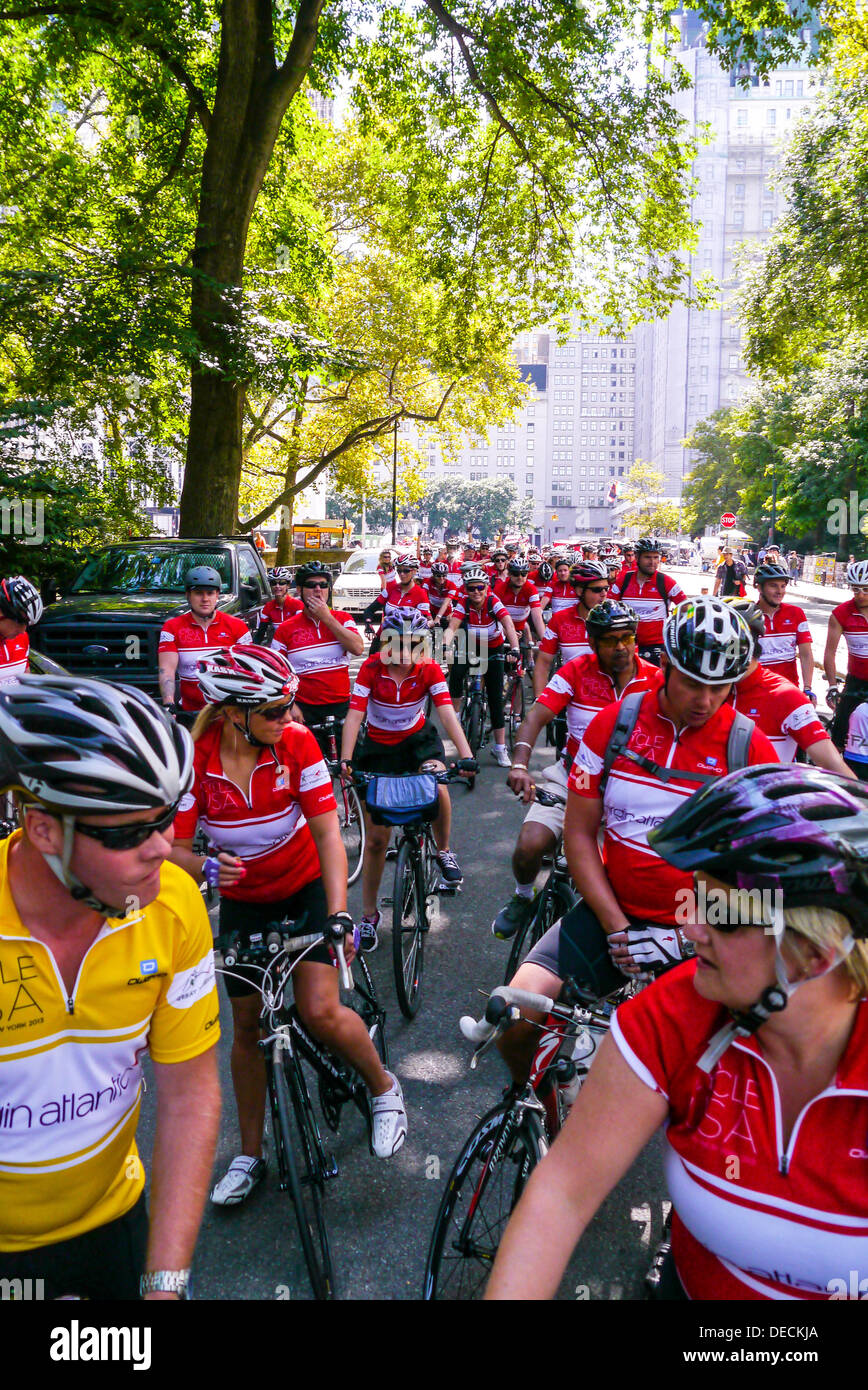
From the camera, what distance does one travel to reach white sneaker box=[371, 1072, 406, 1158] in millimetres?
3711

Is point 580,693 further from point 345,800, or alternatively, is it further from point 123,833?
point 123,833

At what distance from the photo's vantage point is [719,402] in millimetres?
141125

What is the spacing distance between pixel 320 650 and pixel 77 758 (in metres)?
6.14

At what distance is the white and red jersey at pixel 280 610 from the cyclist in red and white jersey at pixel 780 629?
14.0 ft

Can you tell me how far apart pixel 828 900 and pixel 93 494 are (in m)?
14.8

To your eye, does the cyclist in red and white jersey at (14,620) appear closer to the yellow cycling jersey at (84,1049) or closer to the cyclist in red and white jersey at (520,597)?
the yellow cycling jersey at (84,1049)

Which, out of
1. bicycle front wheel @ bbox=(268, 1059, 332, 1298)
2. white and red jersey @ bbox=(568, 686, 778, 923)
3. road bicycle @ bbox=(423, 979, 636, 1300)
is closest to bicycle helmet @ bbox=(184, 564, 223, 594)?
white and red jersey @ bbox=(568, 686, 778, 923)

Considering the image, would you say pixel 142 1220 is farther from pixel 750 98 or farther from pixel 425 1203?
pixel 750 98

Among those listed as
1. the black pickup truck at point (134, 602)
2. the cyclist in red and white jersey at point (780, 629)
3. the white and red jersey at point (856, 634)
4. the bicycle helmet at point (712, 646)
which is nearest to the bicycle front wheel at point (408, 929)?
the bicycle helmet at point (712, 646)

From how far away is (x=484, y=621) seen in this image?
1172cm

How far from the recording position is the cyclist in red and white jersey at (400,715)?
5.99 m

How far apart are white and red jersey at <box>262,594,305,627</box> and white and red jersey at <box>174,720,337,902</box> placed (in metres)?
5.06

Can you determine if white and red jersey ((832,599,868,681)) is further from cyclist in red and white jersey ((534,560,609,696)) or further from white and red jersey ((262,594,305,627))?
white and red jersey ((262,594,305,627))
